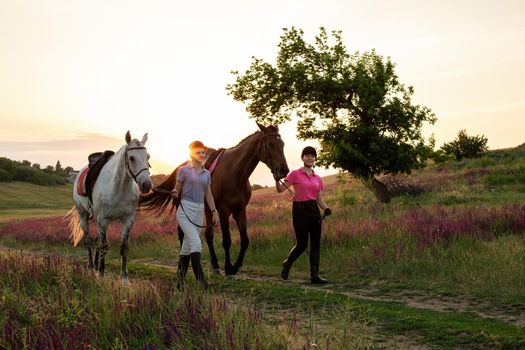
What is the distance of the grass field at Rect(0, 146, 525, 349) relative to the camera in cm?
508

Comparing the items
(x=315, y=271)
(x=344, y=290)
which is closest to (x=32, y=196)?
(x=315, y=271)

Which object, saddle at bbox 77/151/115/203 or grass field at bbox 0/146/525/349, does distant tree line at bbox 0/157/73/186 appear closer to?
grass field at bbox 0/146/525/349

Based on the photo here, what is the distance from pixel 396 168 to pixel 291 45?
7525 mm

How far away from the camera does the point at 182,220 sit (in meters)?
8.41

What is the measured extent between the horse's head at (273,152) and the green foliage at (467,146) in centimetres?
3708

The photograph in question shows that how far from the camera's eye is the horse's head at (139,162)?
347 inches

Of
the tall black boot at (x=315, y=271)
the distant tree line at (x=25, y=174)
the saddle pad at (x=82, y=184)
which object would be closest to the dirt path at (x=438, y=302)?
the tall black boot at (x=315, y=271)

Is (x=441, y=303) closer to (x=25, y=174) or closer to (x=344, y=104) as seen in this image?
(x=344, y=104)

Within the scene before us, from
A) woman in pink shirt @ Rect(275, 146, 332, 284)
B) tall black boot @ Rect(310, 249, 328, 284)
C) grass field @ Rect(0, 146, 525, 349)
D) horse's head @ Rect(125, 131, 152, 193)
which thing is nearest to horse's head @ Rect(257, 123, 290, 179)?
woman in pink shirt @ Rect(275, 146, 332, 284)

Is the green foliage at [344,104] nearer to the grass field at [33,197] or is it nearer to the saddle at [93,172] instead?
the saddle at [93,172]

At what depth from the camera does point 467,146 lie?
44.0 metres

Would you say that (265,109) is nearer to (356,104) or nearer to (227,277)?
(356,104)

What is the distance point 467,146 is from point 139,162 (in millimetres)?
39883

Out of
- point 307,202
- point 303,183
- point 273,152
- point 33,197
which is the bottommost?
point 33,197
